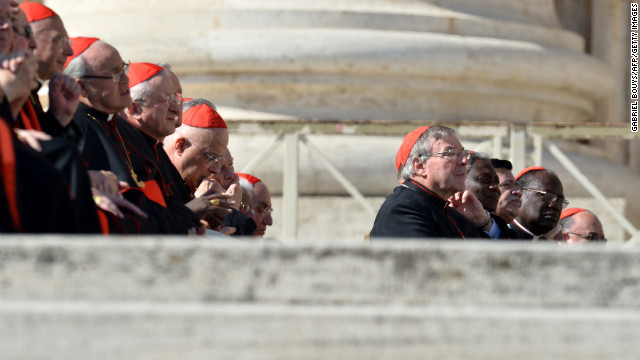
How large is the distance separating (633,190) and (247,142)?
160 inches

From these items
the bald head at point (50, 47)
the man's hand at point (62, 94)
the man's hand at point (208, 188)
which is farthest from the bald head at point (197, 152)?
the man's hand at point (62, 94)

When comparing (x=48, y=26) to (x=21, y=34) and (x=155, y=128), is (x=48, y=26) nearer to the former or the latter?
(x=21, y=34)

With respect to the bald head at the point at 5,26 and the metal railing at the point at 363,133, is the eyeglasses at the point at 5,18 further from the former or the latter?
the metal railing at the point at 363,133

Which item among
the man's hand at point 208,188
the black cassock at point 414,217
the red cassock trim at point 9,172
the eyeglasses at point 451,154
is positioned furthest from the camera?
the man's hand at point 208,188

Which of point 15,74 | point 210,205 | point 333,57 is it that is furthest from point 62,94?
point 333,57

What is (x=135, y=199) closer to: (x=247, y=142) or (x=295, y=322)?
(x=295, y=322)

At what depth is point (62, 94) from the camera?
4.00m

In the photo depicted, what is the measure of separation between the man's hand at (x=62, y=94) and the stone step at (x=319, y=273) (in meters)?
1.50

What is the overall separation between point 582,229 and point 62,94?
14.1ft

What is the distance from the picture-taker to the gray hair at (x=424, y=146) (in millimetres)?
5395

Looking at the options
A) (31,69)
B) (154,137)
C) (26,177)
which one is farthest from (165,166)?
(26,177)

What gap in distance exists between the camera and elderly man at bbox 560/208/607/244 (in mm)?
7273

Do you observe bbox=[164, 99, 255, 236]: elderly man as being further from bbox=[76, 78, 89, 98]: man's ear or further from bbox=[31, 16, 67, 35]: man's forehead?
bbox=[31, 16, 67, 35]: man's forehead

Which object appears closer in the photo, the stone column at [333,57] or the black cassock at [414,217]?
the black cassock at [414,217]
